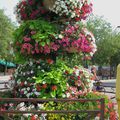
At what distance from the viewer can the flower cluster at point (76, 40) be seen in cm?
643

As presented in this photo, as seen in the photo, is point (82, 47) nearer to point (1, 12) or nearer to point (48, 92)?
point (48, 92)

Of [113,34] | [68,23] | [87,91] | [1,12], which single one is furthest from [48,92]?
[113,34]

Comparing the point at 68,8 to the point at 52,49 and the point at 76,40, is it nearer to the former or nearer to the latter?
the point at 76,40

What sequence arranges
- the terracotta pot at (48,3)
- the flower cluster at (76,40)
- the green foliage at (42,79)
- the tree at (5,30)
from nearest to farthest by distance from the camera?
the green foliage at (42,79) < the flower cluster at (76,40) < the terracotta pot at (48,3) < the tree at (5,30)

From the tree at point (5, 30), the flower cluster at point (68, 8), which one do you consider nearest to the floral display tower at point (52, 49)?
the flower cluster at point (68, 8)

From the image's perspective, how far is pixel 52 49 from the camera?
6.45 m

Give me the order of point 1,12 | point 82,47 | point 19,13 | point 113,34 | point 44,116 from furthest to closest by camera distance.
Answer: point 113,34 → point 1,12 → point 19,13 → point 82,47 → point 44,116

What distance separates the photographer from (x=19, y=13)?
23.3ft

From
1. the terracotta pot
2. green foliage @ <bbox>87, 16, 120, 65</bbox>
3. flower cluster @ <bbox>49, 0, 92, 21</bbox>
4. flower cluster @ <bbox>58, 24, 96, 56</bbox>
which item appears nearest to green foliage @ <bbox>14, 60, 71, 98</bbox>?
flower cluster @ <bbox>58, 24, 96, 56</bbox>

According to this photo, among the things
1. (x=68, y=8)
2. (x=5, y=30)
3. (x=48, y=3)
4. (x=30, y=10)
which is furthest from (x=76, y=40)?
(x=5, y=30)

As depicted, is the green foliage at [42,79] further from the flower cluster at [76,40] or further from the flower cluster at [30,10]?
the flower cluster at [30,10]

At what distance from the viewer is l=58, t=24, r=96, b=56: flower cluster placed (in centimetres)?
643

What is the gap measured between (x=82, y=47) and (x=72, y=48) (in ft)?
0.51

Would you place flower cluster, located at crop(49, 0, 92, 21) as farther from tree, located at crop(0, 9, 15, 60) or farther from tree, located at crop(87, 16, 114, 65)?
tree, located at crop(87, 16, 114, 65)
